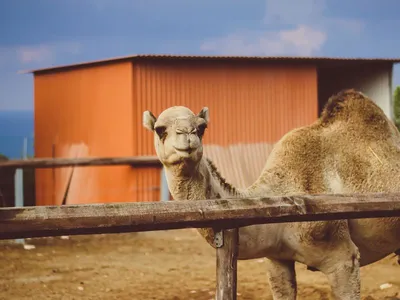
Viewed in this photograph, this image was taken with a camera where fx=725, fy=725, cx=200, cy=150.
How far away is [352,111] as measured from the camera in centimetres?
617

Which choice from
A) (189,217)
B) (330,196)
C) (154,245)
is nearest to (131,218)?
(189,217)

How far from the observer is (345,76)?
1964 centimetres

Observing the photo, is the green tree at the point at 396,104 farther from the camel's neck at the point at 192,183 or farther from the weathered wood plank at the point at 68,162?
the camel's neck at the point at 192,183

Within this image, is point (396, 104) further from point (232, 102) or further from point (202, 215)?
point (202, 215)

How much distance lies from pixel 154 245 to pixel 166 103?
4260mm

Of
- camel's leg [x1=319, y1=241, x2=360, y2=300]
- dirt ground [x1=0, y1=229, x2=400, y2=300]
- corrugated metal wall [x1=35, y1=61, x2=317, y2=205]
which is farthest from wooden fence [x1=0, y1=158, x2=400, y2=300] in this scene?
corrugated metal wall [x1=35, y1=61, x2=317, y2=205]

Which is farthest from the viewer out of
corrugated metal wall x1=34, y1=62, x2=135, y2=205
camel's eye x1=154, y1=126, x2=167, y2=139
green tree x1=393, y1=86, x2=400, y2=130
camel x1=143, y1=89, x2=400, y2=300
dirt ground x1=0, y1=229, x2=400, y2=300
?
green tree x1=393, y1=86, x2=400, y2=130

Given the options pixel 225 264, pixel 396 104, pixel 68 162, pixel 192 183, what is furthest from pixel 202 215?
pixel 396 104

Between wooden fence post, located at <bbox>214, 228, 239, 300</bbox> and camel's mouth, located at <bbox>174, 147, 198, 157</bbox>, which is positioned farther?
camel's mouth, located at <bbox>174, 147, 198, 157</bbox>

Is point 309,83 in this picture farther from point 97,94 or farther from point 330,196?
point 330,196

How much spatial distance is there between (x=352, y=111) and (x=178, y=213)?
279 cm

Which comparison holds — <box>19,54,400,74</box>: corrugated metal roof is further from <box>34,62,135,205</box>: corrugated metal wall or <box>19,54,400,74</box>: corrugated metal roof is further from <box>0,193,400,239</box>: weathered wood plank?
<box>0,193,400,239</box>: weathered wood plank

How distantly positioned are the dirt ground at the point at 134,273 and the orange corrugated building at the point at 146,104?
11.3 ft

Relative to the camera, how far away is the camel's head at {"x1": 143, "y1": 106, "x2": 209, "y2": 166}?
4.38 m
